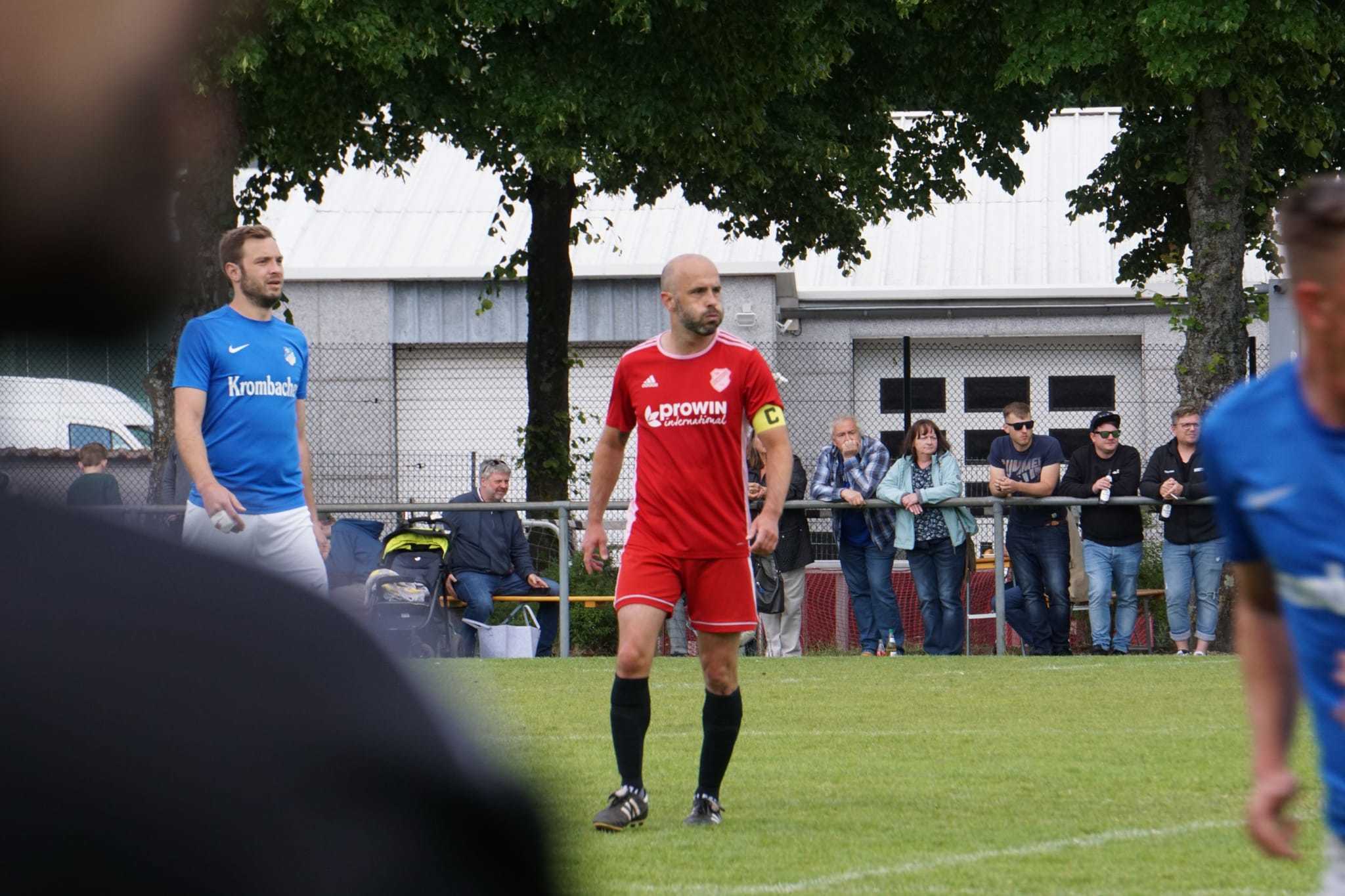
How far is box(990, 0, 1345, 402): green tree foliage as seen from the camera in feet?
56.2

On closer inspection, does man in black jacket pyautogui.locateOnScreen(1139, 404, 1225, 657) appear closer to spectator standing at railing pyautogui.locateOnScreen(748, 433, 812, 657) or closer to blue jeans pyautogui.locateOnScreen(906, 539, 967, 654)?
blue jeans pyautogui.locateOnScreen(906, 539, 967, 654)

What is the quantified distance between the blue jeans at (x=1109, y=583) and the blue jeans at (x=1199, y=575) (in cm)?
27

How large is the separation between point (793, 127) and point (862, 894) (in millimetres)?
16889

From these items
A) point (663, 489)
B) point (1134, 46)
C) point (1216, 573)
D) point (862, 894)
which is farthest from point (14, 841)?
point (1134, 46)

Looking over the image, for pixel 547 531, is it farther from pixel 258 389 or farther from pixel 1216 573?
pixel 258 389

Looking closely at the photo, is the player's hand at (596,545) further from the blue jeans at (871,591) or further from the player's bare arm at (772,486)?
the blue jeans at (871,591)

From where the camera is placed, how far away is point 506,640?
53.9 ft

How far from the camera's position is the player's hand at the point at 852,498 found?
1591 centimetres

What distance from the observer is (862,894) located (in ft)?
19.4

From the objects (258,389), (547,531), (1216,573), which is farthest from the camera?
(547,531)

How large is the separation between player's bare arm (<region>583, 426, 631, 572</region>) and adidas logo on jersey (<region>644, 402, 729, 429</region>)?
1.13ft

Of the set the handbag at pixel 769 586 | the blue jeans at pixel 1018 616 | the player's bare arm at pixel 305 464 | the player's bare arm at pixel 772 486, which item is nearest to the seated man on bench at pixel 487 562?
the handbag at pixel 769 586

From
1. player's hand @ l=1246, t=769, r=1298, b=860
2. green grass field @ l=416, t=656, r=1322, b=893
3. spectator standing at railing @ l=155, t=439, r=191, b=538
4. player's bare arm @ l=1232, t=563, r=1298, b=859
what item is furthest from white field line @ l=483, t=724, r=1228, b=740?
player's hand @ l=1246, t=769, r=1298, b=860

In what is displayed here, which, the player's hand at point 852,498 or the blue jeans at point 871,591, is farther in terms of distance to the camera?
the blue jeans at point 871,591
